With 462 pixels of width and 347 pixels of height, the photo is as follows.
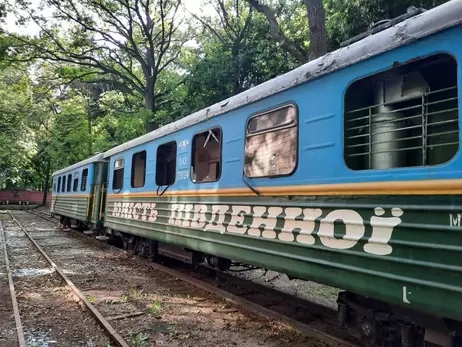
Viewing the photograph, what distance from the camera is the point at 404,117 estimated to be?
122 inches

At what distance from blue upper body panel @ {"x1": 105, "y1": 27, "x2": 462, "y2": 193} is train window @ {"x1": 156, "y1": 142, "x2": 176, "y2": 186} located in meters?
2.05

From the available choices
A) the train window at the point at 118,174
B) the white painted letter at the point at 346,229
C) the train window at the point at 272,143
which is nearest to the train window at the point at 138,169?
the train window at the point at 118,174

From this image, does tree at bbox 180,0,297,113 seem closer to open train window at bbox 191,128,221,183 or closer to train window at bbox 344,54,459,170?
open train window at bbox 191,128,221,183

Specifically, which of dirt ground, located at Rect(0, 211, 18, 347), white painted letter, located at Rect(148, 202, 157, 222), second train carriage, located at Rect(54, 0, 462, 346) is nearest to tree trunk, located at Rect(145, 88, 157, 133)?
white painted letter, located at Rect(148, 202, 157, 222)

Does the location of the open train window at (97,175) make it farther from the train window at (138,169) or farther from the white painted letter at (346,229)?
the white painted letter at (346,229)

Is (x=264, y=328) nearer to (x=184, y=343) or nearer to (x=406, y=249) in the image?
(x=184, y=343)

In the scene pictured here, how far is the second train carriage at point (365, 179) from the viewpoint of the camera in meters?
2.71

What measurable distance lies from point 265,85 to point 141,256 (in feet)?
20.3

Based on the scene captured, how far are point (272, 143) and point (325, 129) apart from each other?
33.7 inches

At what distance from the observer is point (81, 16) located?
671 inches

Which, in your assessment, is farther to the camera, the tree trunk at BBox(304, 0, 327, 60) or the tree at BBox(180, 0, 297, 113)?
the tree at BBox(180, 0, 297, 113)

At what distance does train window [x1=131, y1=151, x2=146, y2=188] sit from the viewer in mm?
8453

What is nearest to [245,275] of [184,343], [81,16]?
[184,343]

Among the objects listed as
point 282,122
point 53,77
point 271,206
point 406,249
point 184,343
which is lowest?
point 184,343
